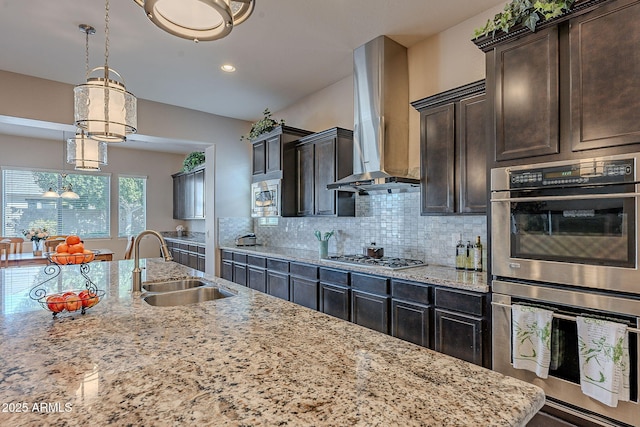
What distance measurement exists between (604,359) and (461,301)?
778 mm

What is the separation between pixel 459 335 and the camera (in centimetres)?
230

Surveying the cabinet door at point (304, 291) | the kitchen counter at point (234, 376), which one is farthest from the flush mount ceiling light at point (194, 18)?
the cabinet door at point (304, 291)

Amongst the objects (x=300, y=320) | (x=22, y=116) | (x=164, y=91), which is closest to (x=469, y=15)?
(x=300, y=320)

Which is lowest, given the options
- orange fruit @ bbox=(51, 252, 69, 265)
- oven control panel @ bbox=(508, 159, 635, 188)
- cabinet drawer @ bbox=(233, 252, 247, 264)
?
cabinet drawer @ bbox=(233, 252, 247, 264)

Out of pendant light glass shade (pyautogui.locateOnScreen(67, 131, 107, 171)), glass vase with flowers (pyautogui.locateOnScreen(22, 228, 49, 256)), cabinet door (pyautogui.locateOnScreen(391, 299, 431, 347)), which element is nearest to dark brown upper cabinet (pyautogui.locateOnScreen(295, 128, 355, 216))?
cabinet door (pyautogui.locateOnScreen(391, 299, 431, 347))

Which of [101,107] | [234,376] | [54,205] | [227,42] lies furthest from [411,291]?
[54,205]

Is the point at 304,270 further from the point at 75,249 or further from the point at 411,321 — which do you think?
the point at 75,249

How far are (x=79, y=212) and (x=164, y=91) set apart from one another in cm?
383

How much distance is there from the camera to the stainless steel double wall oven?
1690mm

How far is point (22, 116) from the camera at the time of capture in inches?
150

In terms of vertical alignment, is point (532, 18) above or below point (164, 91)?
below

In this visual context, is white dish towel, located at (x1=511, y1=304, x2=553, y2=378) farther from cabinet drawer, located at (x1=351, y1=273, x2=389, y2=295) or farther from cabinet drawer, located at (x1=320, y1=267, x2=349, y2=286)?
cabinet drawer, located at (x1=320, y1=267, x2=349, y2=286)

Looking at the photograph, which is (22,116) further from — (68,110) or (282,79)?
(282,79)

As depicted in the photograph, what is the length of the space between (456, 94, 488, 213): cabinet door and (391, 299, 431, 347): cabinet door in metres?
0.84
